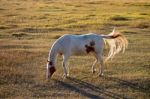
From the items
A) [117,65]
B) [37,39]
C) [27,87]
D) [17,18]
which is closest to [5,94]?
[27,87]

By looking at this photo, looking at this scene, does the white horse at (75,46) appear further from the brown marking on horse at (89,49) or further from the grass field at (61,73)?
the grass field at (61,73)

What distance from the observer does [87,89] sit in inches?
543

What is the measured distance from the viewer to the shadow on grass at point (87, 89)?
13.1 m

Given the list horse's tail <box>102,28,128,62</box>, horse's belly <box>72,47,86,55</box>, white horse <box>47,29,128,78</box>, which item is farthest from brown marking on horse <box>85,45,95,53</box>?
horse's tail <box>102,28,128,62</box>

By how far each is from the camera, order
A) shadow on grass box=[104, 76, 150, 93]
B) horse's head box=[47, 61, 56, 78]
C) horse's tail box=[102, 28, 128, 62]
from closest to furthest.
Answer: shadow on grass box=[104, 76, 150, 93] → horse's head box=[47, 61, 56, 78] → horse's tail box=[102, 28, 128, 62]

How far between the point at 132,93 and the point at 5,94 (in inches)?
151

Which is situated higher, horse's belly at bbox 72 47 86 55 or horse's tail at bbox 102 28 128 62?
horse's tail at bbox 102 28 128 62

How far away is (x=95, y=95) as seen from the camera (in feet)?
43.2

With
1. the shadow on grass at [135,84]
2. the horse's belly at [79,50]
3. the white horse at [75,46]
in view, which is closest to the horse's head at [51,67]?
the white horse at [75,46]

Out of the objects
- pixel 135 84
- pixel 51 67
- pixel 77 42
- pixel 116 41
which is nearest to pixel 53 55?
pixel 51 67

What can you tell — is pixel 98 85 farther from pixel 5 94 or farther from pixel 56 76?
pixel 5 94

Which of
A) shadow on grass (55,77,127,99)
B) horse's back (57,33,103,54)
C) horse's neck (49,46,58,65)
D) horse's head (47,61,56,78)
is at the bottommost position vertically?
shadow on grass (55,77,127,99)

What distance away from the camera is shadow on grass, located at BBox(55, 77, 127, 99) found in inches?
516

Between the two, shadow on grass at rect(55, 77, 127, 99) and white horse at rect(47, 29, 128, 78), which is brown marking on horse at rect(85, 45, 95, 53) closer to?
white horse at rect(47, 29, 128, 78)
